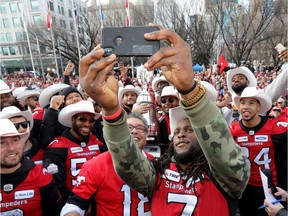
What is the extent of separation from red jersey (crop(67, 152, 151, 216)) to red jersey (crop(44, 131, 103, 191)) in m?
0.79

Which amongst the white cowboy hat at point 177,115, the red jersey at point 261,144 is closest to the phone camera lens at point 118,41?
the white cowboy hat at point 177,115

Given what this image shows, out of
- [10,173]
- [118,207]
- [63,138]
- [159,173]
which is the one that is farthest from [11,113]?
[159,173]

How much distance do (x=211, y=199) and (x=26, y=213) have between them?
5.20 feet

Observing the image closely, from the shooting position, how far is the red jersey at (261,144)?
3.24 m

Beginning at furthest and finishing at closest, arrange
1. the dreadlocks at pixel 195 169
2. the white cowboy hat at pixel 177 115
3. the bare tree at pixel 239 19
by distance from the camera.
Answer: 1. the bare tree at pixel 239 19
2. the white cowboy hat at pixel 177 115
3. the dreadlocks at pixel 195 169

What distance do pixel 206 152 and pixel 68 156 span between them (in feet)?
6.33

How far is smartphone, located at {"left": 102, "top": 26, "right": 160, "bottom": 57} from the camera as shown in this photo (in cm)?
129

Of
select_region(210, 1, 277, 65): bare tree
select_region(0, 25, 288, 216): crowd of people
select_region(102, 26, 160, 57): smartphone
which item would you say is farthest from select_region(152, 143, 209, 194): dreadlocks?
select_region(210, 1, 277, 65): bare tree

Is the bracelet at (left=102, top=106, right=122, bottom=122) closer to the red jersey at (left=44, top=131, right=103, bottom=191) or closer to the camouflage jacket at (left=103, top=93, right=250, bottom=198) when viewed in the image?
the camouflage jacket at (left=103, top=93, right=250, bottom=198)

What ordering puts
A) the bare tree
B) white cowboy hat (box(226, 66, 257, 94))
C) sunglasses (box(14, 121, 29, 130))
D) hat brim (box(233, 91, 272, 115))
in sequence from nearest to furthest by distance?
1. sunglasses (box(14, 121, 29, 130))
2. hat brim (box(233, 91, 272, 115))
3. white cowboy hat (box(226, 66, 257, 94))
4. the bare tree

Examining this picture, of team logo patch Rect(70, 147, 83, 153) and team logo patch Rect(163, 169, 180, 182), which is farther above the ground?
team logo patch Rect(163, 169, 180, 182)

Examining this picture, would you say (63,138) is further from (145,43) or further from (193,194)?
(145,43)

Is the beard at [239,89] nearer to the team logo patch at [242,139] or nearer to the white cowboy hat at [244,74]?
the white cowboy hat at [244,74]

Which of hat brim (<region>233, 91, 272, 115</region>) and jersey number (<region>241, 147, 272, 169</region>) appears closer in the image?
jersey number (<region>241, 147, 272, 169</region>)
